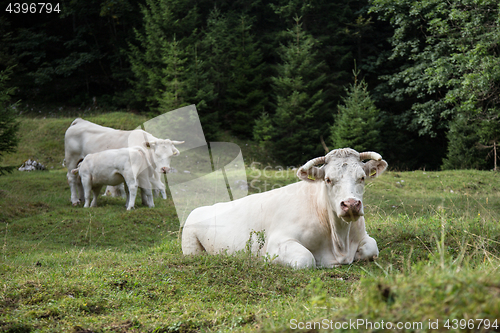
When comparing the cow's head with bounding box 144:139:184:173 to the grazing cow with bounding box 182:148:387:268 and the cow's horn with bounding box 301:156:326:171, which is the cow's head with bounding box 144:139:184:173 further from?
the cow's horn with bounding box 301:156:326:171

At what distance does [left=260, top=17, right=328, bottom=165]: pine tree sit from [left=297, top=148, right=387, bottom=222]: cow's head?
19.3 m

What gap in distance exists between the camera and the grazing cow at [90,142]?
13219 millimetres

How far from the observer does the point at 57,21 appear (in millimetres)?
34250

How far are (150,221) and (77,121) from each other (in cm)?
674

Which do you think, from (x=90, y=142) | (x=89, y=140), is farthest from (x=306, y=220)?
(x=89, y=140)

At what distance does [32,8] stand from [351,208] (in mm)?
34438

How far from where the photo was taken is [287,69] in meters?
26.3

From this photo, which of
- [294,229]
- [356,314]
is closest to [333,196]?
[294,229]

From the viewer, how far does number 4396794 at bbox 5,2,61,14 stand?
103ft

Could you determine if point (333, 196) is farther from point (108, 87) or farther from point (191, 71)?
point (108, 87)

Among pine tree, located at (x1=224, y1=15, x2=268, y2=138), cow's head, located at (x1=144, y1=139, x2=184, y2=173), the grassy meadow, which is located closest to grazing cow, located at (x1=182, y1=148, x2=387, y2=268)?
the grassy meadow

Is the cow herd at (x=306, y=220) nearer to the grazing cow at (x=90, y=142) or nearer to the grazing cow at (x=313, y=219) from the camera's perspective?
the grazing cow at (x=313, y=219)

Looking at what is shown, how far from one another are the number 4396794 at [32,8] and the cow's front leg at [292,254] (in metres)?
31.8

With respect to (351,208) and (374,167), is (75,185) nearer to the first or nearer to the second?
(374,167)
